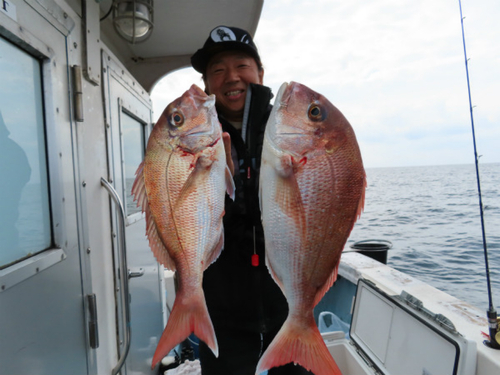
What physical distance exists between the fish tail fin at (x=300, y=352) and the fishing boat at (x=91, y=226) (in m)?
1.00

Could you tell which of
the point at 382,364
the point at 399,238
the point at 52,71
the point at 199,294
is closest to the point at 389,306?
the point at 382,364

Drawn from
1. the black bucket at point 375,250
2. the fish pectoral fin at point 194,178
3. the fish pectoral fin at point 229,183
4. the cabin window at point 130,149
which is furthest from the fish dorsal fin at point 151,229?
the black bucket at point 375,250

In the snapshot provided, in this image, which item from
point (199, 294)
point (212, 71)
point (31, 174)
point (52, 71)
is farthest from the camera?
point (212, 71)

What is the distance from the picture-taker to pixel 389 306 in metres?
2.87

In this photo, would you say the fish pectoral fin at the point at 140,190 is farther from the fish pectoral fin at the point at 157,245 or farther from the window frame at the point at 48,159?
the window frame at the point at 48,159

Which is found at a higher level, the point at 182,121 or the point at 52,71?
the point at 52,71

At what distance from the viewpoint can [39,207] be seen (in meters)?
1.57

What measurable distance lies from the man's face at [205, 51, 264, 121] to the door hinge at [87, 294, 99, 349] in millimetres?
1382

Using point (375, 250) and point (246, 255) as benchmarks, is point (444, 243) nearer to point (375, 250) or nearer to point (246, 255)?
point (375, 250)

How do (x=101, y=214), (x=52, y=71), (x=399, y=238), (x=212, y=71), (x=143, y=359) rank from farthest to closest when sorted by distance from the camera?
1. (x=399, y=238)
2. (x=143, y=359)
3. (x=101, y=214)
4. (x=212, y=71)
5. (x=52, y=71)

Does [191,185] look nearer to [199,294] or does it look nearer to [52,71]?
[199,294]

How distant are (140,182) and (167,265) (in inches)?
13.9

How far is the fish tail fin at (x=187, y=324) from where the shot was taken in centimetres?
114

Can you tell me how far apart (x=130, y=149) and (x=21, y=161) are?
5.31 ft
